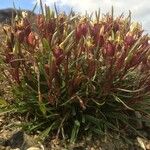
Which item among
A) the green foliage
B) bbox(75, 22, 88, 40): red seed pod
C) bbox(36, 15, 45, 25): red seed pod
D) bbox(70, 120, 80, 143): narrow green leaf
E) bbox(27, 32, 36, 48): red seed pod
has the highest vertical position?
bbox(36, 15, 45, 25): red seed pod

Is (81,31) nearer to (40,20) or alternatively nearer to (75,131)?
(40,20)

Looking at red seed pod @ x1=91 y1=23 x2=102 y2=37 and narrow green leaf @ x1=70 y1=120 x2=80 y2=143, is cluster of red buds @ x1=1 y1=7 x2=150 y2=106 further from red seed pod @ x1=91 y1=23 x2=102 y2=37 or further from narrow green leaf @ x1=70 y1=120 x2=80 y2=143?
narrow green leaf @ x1=70 y1=120 x2=80 y2=143

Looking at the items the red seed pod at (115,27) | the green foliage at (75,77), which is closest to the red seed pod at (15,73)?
the green foliage at (75,77)

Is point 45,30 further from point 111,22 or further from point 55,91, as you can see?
point 111,22

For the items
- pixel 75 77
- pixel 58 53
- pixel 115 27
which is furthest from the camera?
pixel 115 27

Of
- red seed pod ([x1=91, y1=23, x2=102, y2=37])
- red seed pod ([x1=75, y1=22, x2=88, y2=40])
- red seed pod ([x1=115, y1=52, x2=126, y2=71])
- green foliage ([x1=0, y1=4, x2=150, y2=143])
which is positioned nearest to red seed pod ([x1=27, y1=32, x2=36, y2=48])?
green foliage ([x1=0, y1=4, x2=150, y2=143])

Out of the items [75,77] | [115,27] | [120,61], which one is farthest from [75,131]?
[115,27]

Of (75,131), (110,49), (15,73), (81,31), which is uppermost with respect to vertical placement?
(81,31)

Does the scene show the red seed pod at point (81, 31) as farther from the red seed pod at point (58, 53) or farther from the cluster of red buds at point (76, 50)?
the red seed pod at point (58, 53)

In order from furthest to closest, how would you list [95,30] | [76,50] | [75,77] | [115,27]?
1. [115,27]
2. [95,30]
3. [76,50]
4. [75,77]
